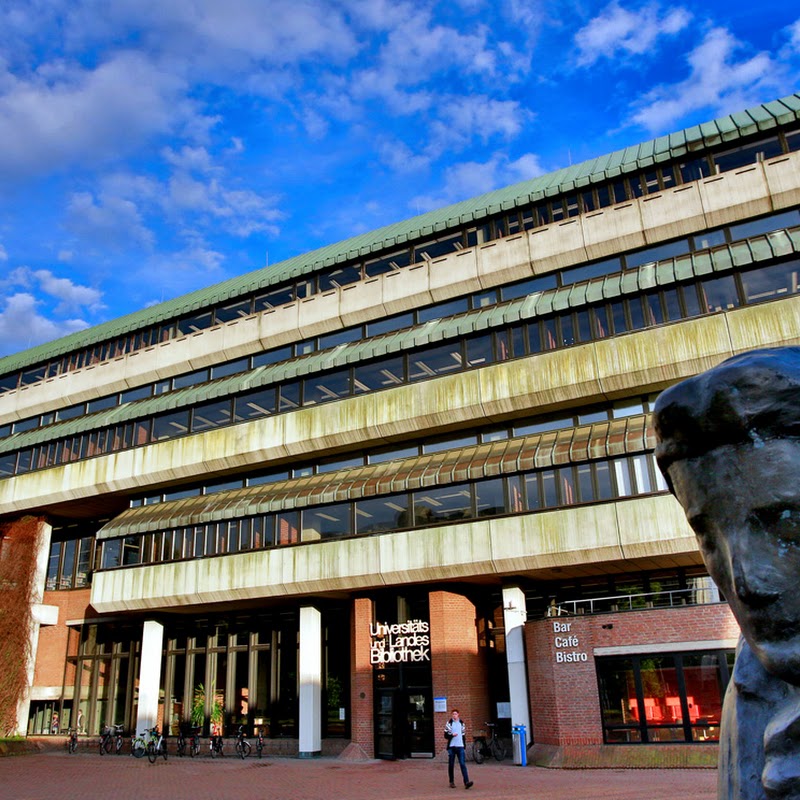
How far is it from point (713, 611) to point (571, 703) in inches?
187

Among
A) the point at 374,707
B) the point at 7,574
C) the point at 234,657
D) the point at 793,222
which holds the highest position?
the point at 793,222

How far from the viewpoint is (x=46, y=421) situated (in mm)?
40250

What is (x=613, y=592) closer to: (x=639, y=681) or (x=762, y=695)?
(x=639, y=681)

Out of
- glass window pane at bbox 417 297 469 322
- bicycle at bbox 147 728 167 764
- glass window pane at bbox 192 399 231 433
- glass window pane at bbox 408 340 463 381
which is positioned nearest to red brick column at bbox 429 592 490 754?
glass window pane at bbox 408 340 463 381

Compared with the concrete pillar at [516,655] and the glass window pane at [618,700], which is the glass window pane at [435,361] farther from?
the glass window pane at [618,700]

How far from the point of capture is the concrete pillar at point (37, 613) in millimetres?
37375

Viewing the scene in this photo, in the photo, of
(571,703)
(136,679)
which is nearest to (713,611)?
(571,703)

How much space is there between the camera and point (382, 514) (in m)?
27.6

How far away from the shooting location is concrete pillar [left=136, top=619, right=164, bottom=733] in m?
32.9

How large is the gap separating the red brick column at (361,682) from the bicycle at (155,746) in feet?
25.3

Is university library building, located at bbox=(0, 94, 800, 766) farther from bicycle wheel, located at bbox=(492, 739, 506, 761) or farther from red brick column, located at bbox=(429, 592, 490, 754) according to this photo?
bicycle wheel, located at bbox=(492, 739, 506, 761)

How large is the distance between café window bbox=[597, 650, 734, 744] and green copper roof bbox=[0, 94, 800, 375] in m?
16.1

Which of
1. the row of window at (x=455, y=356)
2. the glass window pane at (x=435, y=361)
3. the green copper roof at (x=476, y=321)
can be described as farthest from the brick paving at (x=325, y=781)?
the green copper roof at (x=476, y=321)

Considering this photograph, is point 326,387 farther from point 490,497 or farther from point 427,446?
point 490,497
